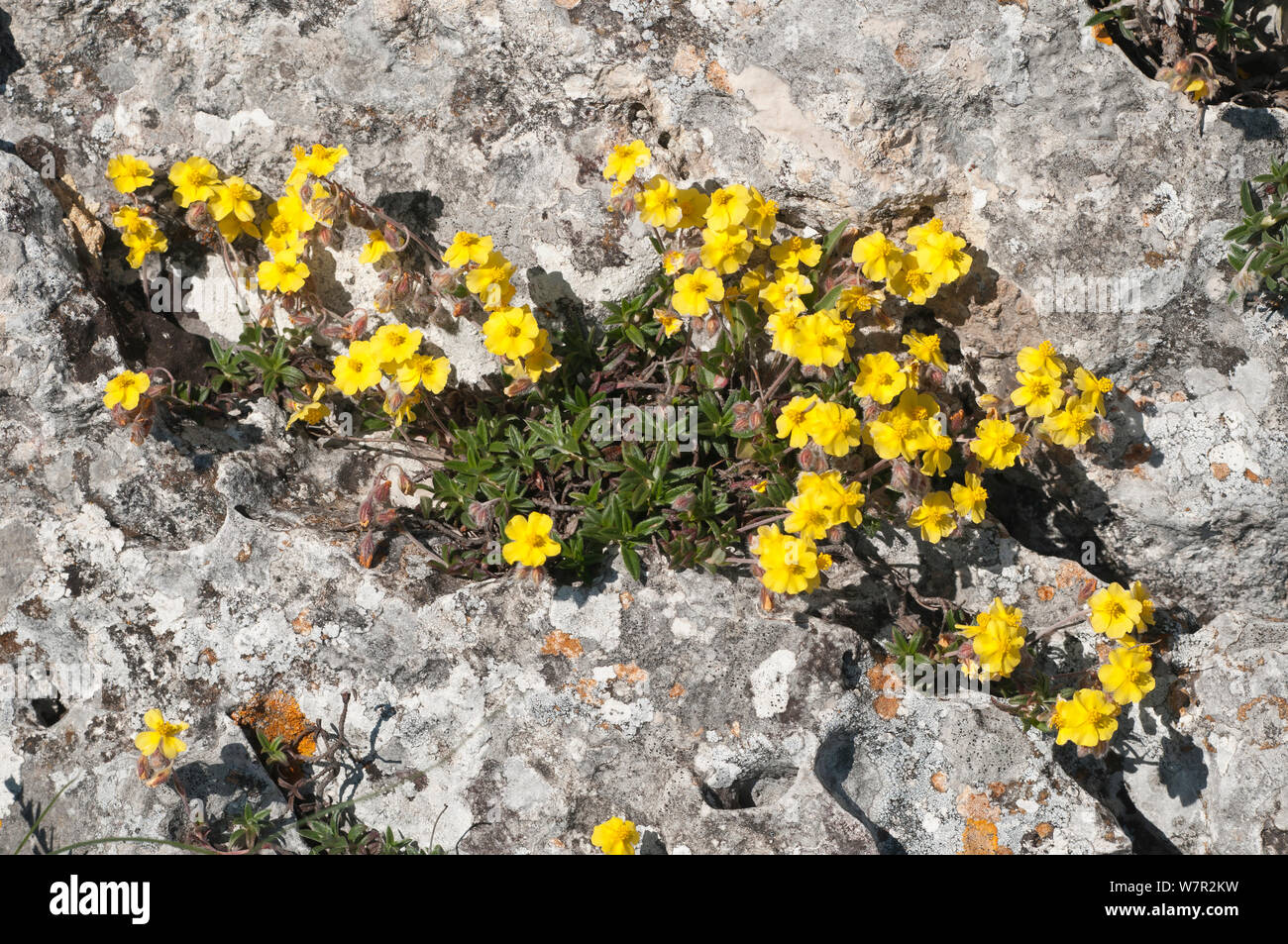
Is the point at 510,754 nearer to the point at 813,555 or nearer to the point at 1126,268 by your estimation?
the point at 813,555

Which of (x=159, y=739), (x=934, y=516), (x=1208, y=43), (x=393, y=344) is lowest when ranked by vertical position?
(x=159, y=739)

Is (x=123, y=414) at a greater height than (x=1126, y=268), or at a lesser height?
lesser

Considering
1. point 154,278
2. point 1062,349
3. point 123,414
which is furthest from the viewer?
point 154,278

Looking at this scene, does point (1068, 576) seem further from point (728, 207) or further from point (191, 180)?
point (191, 180)

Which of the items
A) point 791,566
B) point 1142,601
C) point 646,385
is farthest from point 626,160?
point 1142,601


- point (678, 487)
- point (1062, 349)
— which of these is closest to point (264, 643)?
point (678, 487)

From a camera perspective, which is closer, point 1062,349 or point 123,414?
point 123,414

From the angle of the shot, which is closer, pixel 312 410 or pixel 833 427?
pixel 833 427

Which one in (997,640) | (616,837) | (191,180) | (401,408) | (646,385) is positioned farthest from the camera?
(646,385)
